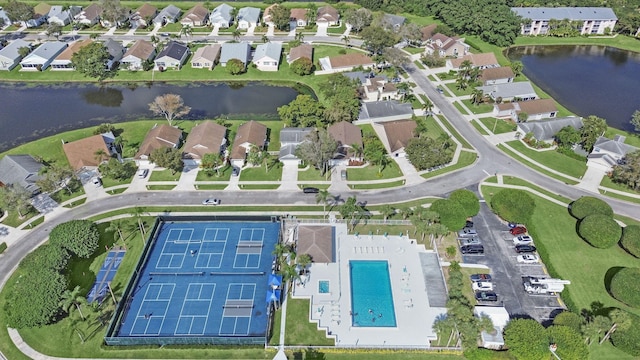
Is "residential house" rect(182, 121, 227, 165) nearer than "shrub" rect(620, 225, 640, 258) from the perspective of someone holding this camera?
No

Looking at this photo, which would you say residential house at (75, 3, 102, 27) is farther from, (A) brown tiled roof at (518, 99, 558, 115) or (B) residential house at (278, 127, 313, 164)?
(A) brown tiled roof at (518, 99, 558, 115)

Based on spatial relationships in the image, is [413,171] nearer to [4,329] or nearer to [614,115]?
Answer: [614,115]

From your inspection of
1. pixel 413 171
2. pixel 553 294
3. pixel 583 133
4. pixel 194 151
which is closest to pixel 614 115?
pixel 583 133

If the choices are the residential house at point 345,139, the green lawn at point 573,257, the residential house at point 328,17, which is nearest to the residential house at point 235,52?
the residential house at point 328,17

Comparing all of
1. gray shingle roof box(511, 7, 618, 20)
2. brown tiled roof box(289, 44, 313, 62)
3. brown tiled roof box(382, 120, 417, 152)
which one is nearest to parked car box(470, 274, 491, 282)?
brown tiled roof box(382, 120, 417, 152)

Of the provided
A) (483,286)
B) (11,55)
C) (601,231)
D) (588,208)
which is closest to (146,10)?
(11,55)

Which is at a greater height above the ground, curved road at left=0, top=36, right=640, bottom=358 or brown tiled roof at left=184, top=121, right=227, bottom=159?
brown tiled roof at left=184, top=121, right=227, bottom=159

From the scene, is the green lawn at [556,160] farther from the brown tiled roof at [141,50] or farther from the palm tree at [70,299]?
the brown tiled roof at [141,50]

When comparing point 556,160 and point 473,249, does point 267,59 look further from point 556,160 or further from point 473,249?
point 473,249
